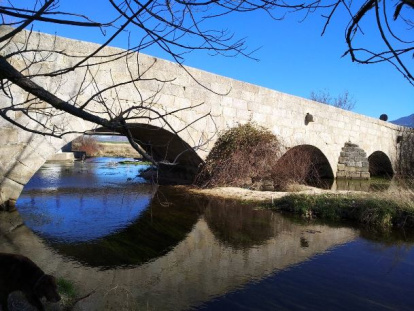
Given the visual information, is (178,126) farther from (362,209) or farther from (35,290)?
(35,290)

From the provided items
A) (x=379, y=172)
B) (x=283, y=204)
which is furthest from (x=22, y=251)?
(x=379, y=172)

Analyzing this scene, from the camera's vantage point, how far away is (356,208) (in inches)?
225

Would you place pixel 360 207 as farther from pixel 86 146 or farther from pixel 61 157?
pixel 86 146

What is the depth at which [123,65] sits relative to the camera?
639cm

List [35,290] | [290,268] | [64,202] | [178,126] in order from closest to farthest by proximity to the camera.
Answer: [35,290], [290,268], [64,202], [178,126]

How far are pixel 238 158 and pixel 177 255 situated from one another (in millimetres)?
4673

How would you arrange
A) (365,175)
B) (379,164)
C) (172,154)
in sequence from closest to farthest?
(172,154) → (365,175) → (379,164)

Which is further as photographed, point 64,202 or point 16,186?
point 64,202

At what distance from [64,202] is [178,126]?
266 centimetres

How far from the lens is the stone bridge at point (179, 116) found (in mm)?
5094

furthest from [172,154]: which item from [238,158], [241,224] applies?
[241,224]

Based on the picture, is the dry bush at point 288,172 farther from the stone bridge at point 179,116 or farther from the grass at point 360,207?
the grass at point 360,207

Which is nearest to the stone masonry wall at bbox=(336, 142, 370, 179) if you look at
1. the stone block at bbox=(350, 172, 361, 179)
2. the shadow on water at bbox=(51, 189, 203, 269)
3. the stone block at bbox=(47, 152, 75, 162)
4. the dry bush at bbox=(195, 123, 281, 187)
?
the stone block at bbox=(350, 172, 361, 179)

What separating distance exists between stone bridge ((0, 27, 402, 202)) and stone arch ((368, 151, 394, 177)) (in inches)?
23.8
